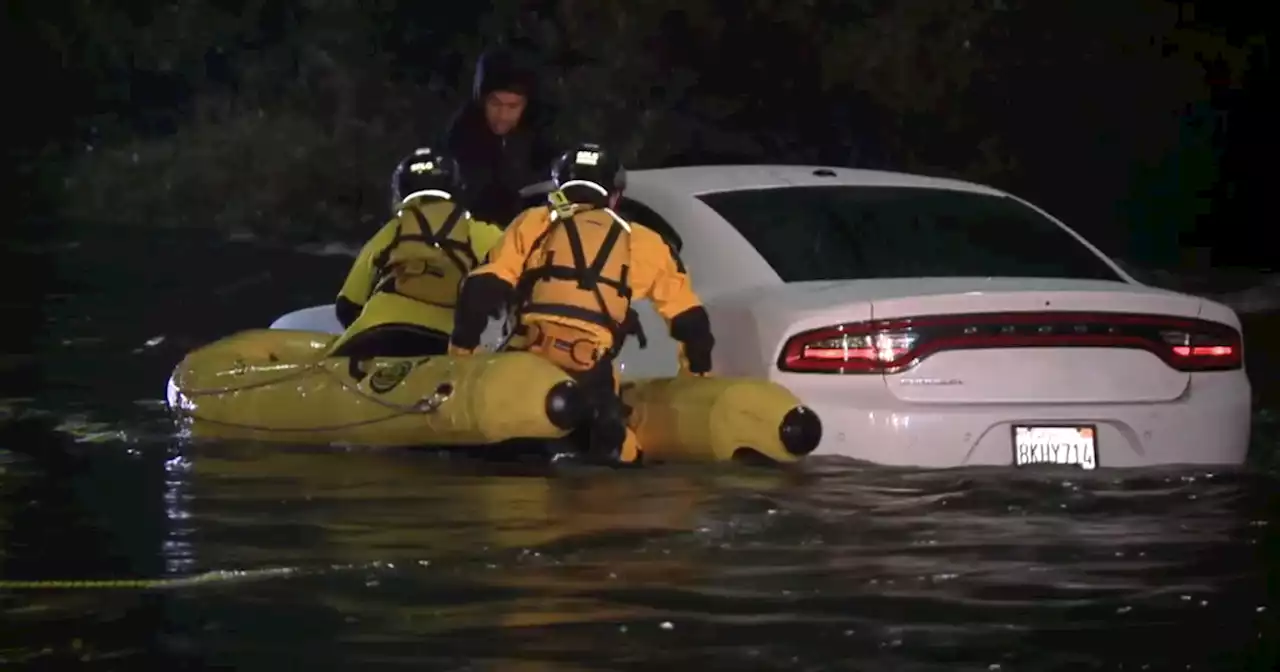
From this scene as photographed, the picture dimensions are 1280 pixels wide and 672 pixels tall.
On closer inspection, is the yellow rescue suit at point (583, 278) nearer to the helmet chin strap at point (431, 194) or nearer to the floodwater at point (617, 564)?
the floodwater at point (617, 564)

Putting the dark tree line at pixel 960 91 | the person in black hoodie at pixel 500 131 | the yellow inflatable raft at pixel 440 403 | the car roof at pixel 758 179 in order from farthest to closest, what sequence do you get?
the dark tree line at pixel 960 91, the person in black hoodie at pixel 500 131, the car roof at pixel 758 179, the yellow inflatable raft at pixel 440 403

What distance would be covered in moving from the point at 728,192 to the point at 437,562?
7.66ft

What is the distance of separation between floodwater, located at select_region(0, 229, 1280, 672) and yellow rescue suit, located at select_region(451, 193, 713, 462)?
48cm

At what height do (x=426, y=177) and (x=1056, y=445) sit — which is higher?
(x=426, y=177)

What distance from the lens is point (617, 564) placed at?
7.98 meters

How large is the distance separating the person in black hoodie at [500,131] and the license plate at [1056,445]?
3.51m

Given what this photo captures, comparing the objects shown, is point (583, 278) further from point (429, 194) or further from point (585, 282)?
point (429, 194)

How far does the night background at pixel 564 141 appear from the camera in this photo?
277 inches

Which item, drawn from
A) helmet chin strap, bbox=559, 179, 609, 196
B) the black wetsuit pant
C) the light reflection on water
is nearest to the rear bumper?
the light reflection on water

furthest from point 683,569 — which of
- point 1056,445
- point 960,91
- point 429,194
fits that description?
point 960,91

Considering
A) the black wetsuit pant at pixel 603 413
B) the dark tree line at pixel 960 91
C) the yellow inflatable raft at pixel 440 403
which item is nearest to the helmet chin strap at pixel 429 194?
the yellow inflatable raft at pixel 440 403

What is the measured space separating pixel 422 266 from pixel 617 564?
297 centimetres

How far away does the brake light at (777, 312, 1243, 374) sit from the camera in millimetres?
8703

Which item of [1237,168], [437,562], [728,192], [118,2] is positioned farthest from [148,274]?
[437,562]
